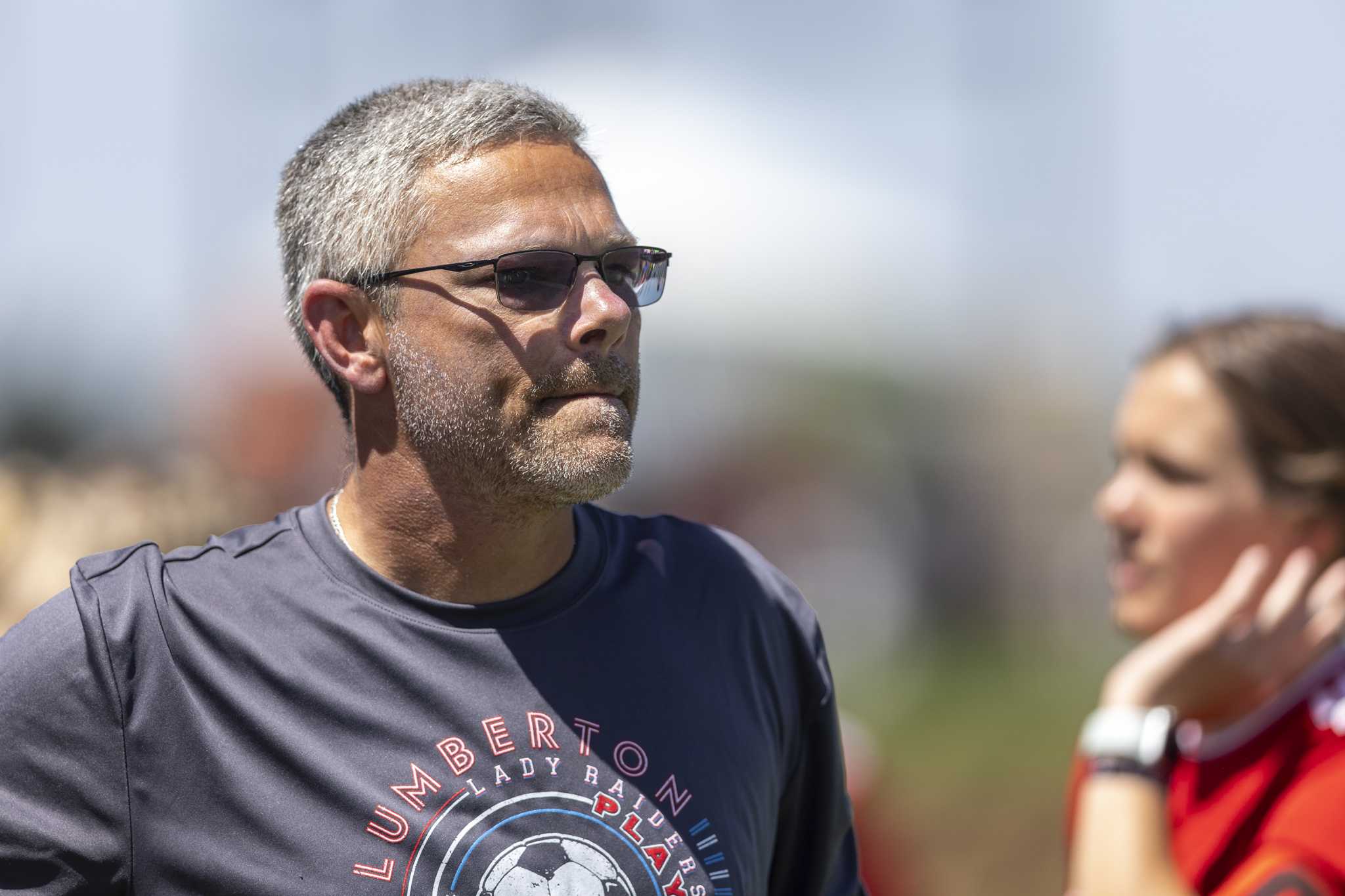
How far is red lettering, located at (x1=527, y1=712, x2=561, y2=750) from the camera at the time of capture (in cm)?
251

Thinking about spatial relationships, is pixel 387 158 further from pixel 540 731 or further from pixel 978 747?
pixel 978 747

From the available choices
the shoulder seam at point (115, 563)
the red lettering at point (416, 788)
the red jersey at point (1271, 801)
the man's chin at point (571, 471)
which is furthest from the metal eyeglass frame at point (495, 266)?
the red jersey at point (1271, 801)

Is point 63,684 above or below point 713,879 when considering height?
above

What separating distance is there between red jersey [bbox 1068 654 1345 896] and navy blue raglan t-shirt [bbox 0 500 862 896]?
87cm

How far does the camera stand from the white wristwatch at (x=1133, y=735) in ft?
9.12

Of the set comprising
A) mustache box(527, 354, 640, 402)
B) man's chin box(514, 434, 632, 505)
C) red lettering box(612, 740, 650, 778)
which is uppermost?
mustache box(527, 354, 640, 402)

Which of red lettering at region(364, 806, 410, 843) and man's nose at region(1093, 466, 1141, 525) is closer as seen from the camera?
red lettering at region(364, 806, 410, 843)

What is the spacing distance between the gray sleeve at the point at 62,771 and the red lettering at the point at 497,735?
0.60m

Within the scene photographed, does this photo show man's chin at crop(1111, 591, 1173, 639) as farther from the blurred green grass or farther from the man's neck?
the blurred green grass

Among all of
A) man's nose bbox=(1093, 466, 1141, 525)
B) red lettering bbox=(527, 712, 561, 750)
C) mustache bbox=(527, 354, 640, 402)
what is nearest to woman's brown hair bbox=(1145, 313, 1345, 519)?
man's nose bbox=(1093, 466, 1141, 525)

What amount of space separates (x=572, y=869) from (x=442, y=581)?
0.60 metres

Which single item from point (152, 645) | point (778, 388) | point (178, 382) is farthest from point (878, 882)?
point (178, 382)

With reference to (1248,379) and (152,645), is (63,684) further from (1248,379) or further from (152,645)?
(1248,379)

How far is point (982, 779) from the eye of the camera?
1055 centimetres
